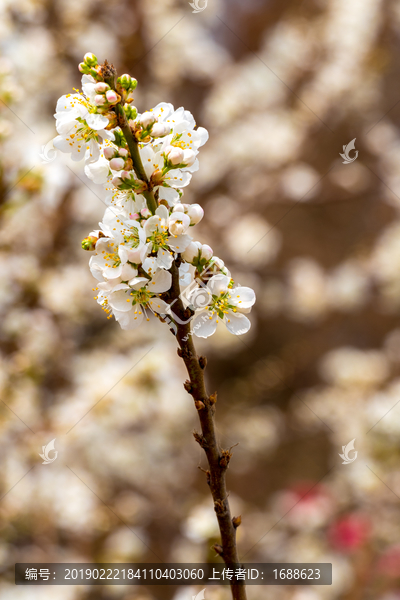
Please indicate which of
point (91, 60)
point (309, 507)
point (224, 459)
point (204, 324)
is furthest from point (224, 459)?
point (309, 507)

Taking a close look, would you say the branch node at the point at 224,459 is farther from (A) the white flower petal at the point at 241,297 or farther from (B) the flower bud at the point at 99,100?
(B) the flower bud at the point at 99,100

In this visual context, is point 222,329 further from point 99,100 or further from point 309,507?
point 99,100

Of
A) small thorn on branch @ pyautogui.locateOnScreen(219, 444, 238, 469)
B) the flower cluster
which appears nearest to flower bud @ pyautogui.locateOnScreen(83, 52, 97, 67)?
the flower cluster

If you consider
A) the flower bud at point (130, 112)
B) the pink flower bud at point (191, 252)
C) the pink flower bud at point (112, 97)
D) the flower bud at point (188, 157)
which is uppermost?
the flower bud at point (130, 112)

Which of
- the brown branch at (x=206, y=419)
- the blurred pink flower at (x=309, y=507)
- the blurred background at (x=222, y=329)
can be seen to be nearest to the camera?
the brown branch at (x=206, y=419)

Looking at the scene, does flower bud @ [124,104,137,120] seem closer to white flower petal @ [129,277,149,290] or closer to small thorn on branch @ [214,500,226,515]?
white flower petal @ [129,277,149,290]

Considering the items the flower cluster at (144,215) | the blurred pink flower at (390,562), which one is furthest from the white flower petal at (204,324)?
the blurred pink flower at (390,562)
